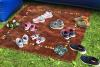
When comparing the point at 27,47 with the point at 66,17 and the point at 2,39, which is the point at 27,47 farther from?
the point at 66,17

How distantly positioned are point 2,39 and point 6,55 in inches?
18.2

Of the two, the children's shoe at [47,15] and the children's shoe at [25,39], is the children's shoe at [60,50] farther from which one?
the children's shoe at [47,15]

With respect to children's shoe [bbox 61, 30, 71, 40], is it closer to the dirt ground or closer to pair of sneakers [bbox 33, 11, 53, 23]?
the dirt ground

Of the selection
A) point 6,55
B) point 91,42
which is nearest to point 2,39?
point 6,55

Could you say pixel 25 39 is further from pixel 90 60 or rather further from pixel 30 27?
pixel 90 60

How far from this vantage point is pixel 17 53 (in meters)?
3.52

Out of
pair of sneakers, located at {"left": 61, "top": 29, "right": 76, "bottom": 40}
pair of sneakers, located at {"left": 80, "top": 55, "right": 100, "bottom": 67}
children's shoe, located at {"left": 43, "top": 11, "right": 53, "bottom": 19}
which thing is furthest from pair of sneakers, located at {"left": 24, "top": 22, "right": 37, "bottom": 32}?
pair of sneakers, located at {"left": 80, "top": 55, "right": 100, "bottom": 67}

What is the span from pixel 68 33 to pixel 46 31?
41cm

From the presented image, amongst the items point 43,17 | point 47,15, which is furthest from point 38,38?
point 47,15

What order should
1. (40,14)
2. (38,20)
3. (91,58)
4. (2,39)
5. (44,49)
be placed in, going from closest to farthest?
(91,58)
(44,49)
(2,39)
(38,20)
(40,14)

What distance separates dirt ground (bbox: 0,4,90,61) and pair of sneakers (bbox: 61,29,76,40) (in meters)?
0.06

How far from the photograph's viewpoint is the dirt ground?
358 centimetres

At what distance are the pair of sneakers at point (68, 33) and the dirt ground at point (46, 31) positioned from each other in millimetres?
61

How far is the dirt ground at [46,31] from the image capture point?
3.58 m
